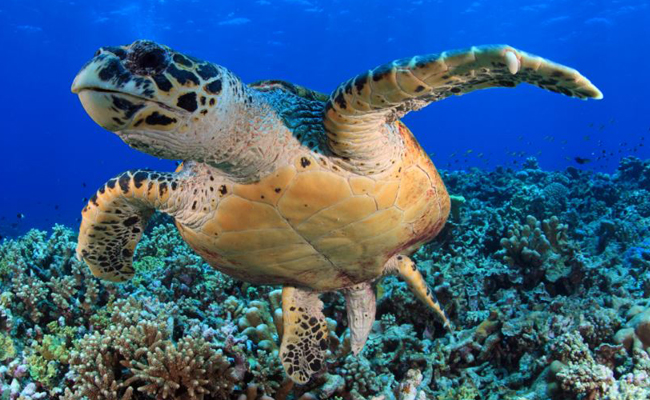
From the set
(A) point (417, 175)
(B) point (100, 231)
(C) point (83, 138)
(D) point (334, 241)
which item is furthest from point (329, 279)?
(C) point (83, 138)

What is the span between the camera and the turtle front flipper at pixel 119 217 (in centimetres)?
254

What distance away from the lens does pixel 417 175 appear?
265 cm

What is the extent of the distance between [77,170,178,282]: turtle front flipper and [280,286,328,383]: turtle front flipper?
1.35 metres

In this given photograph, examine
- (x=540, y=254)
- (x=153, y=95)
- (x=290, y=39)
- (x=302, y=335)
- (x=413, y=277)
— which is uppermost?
(x=290, y=39)

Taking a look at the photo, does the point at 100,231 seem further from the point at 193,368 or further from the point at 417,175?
the point at 417,175

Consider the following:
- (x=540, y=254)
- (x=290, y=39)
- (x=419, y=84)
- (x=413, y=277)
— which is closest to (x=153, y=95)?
(x=419, y=84)

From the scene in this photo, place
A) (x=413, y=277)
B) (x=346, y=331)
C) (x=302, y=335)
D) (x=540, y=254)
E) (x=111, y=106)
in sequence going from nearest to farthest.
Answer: (x=111, y=106) < (x=302, y=335) < (x=413, y=277) < (x=346, y=331) < (x=540, y=254)

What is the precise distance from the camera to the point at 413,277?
344cm

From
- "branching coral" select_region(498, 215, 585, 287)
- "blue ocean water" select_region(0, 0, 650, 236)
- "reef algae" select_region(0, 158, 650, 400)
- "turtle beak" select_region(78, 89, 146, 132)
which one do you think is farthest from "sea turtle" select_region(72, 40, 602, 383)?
"blue ocean water" select_region(0, 0, 650, 236)

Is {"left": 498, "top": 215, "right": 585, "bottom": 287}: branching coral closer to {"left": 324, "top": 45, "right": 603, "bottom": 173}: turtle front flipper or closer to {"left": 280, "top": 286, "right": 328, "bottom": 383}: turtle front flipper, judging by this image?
{"left": 280, "top": 286, "right": 328, "bottom": 383}: turtle front flipper

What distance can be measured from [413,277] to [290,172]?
5.82 feet

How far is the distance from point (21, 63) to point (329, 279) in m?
66.5

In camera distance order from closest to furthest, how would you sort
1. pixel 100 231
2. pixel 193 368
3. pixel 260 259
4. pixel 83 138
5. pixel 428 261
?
pixel 193 368, pixel 260 259, pixel 100 231, pixel 428 261, pixel 83 138

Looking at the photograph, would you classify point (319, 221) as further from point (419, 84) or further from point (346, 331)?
point (346, 331)
